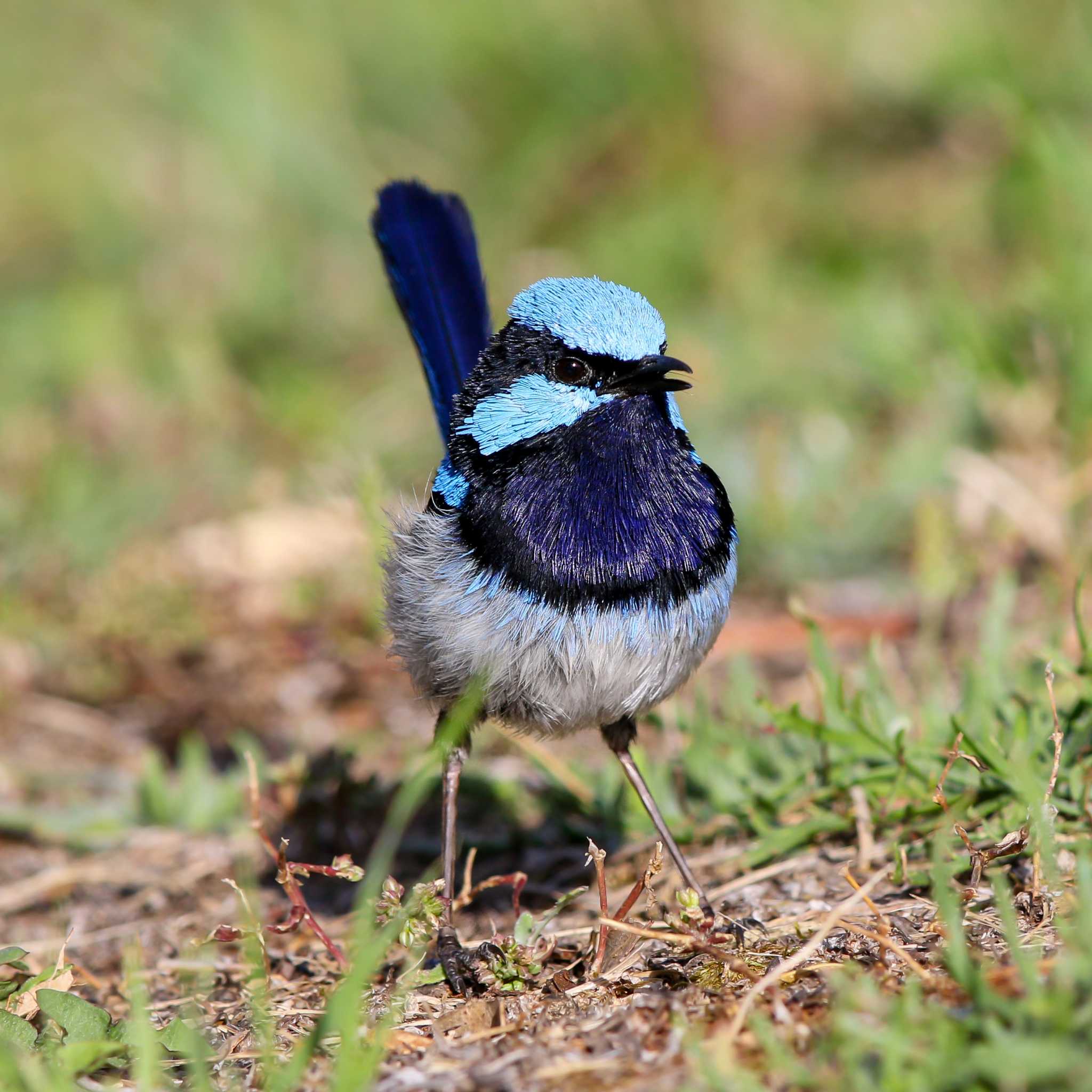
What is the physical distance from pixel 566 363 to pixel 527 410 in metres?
0.13

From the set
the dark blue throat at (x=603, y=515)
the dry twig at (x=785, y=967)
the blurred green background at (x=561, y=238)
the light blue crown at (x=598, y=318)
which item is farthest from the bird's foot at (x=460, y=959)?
the blurred green background at (x=561, y=238)

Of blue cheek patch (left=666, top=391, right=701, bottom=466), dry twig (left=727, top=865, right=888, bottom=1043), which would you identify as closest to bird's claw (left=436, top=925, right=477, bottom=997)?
dry twig (left=727, top=865, right=888, bottom=1043)

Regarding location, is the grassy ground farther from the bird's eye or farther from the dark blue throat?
the bird's eye

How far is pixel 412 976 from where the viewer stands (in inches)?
105

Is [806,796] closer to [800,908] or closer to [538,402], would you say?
[800,908]

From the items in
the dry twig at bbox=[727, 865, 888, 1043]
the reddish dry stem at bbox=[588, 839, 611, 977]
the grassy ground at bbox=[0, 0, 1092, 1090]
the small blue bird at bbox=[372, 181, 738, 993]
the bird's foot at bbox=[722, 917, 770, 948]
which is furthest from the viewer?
the small blue bird at bbox=[372, 181, 738, 993]

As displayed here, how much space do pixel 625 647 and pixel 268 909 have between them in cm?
136

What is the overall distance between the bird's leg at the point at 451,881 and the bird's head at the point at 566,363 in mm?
710

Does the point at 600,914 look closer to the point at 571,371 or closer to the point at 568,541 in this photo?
the point at 568,541

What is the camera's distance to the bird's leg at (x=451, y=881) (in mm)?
2693

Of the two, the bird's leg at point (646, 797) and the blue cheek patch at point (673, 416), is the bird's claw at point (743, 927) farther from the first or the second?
the blue cheek patch at point (673, 416)

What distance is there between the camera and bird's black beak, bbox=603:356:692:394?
2883 mm

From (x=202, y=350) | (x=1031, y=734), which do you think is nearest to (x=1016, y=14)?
(x=202, y=350)

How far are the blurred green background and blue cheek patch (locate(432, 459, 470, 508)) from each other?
1969 millimetres
